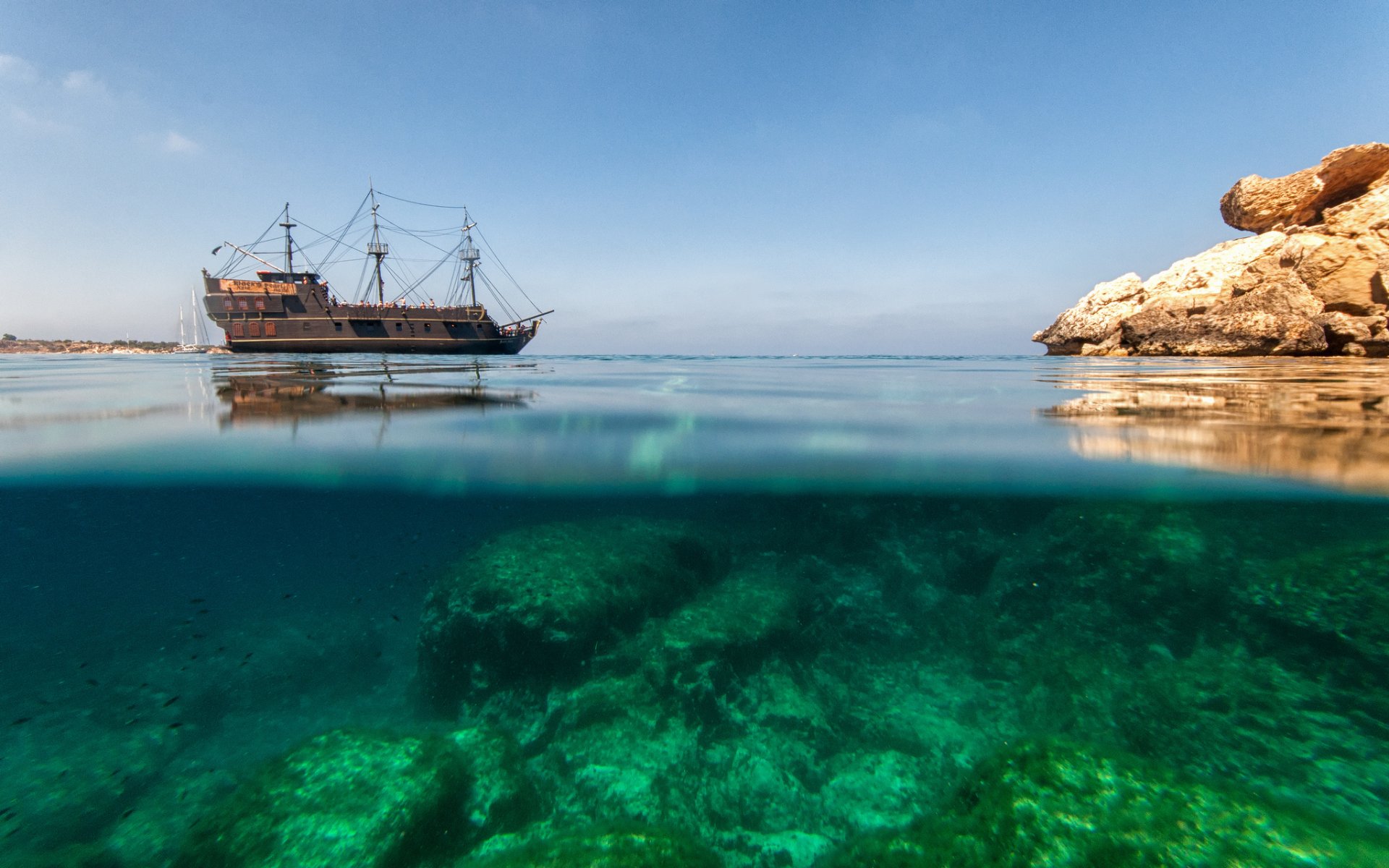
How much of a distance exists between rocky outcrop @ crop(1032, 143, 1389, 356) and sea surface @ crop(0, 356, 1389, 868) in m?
28.3

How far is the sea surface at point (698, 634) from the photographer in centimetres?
385

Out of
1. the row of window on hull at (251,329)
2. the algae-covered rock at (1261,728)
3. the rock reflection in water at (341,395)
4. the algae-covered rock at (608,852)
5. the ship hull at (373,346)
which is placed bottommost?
the algae-covered rock at (1261,728)

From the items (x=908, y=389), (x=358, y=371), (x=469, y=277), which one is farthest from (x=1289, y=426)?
(x=469, y=277)

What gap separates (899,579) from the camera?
27.6 ft

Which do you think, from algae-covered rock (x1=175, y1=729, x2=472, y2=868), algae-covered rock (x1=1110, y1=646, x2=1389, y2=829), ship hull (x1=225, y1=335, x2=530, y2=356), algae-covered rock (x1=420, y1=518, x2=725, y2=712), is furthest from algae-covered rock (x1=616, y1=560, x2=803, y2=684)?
ship hull (x1=225, y1=335, x2=530, y2=356)

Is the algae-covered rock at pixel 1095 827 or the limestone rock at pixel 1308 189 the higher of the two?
the limestone rock at pixel 1308 189

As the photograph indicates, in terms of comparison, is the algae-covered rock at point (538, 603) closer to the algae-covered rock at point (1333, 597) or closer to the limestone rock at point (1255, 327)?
the algae-covered rock at point (1333, 597)

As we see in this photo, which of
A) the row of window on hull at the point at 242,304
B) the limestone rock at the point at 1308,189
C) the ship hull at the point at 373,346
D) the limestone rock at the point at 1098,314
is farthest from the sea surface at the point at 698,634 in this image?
the row of window on hull at the point at 242,304

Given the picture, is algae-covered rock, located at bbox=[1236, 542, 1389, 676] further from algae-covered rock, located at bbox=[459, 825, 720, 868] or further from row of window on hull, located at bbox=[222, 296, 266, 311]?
row of window on hull, located at bbox=[222, 296, 266, 311]

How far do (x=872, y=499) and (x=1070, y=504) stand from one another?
9.79 ft

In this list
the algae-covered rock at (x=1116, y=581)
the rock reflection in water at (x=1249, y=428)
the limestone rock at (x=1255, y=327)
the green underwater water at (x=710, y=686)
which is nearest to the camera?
the green underwater water at (x=710, y=686)

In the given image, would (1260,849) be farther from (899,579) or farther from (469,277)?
(469,277)

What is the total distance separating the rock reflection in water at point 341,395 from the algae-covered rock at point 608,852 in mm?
7707

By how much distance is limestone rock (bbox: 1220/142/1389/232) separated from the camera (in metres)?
39.0
